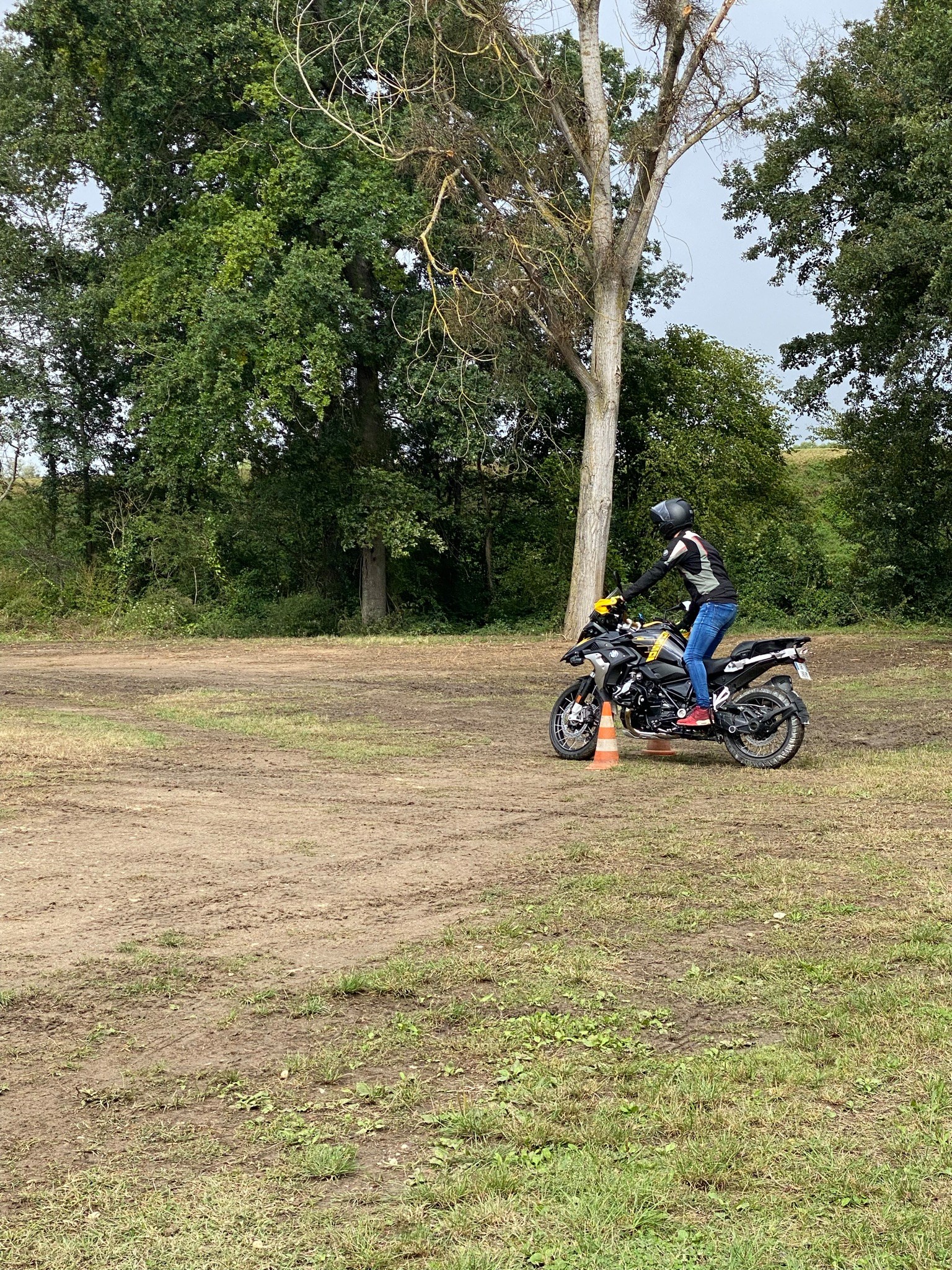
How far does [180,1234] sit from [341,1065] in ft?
3.94

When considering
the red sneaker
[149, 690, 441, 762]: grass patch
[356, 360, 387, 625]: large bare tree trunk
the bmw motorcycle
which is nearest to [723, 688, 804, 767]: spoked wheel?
the bmw motorcycle

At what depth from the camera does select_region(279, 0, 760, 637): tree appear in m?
23.3

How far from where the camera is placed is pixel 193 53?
2692 cm

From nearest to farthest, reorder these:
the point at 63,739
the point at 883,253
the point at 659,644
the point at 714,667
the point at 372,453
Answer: the point at 714,667 < the point at 659,644 < the point at 63,739 < the point at 883,253 < the point at 372,453

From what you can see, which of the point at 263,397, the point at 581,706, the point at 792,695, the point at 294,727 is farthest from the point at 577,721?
the point at 263,397

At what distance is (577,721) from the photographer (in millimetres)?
11812

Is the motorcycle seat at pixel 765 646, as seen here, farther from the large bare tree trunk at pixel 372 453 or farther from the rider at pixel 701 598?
the large bare tree trunk at pixel 372 453

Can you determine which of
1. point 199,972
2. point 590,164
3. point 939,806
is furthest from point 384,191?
point 199,972

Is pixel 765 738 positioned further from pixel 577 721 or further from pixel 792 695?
pixel 577 721

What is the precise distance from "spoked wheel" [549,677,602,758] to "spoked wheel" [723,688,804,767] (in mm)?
1186

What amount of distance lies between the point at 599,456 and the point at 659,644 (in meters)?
14.2

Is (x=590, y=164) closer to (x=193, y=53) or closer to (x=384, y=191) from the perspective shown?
(x=384, y=191)

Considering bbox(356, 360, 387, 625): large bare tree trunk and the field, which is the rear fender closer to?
the field

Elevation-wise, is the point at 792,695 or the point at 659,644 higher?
the point at 659,644
